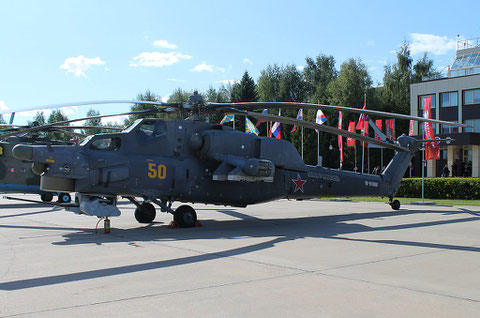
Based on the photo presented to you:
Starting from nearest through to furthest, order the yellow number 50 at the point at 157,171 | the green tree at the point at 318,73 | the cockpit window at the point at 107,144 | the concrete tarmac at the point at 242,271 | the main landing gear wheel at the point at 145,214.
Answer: the concrete tarmac at the point at 242,271 < the cockpit window at the point at 107,144 < the yellow number 50 at the point at 157,171 < the main landing gear wheel at the point at 145,214 < the green tree at the point at 318,73

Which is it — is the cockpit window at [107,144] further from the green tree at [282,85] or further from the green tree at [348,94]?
the green tree at [282,85]

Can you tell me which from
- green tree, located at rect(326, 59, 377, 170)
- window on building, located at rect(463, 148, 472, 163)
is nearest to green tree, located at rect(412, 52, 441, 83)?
green tree, located at rect(326, 59, 377, 170)

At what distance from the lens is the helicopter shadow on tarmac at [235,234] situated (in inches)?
268

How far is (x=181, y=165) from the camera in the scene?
12.9 meters

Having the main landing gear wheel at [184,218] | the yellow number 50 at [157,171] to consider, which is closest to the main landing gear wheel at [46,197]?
the yellow number 50 at [157,171]

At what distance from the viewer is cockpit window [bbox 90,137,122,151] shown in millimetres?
11898

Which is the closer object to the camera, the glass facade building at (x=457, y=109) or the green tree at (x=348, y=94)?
the glass facade building at (x=457, y=109)

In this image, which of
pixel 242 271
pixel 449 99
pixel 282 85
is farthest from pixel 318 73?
pixel 242 271

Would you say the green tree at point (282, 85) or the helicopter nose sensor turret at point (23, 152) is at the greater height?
the green tree at point (282, 85)

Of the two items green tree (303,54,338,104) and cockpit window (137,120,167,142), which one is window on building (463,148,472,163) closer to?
green tree (303,54,338,104)

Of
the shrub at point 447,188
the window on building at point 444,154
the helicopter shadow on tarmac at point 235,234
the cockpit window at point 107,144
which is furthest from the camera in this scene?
the window on building at point 444,154

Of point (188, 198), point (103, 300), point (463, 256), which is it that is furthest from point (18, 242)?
point (463, 256)

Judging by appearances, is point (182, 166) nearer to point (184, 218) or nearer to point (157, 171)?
point (157, 171)

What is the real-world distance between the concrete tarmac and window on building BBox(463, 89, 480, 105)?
36.5 meters
